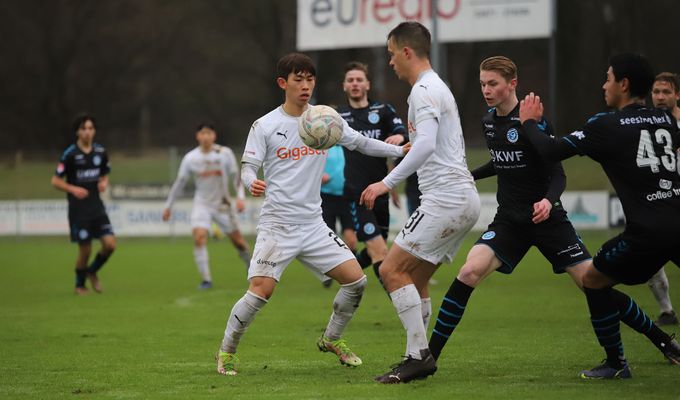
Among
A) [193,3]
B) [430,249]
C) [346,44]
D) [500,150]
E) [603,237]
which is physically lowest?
[603,237]

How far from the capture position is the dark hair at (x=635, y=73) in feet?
20.0

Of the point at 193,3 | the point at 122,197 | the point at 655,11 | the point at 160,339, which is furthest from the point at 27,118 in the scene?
the point at 160,339

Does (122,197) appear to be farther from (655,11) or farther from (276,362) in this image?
(655,11)

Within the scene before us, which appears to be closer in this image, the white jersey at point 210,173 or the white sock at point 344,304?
the white sock at point 344,304

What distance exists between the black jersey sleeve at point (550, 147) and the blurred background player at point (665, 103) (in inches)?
111

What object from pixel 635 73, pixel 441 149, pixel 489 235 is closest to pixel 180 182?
pixel 489 235

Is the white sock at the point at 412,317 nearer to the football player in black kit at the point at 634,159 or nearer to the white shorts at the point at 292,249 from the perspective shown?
the white shorts at the point at 292,249

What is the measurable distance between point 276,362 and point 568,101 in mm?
29157

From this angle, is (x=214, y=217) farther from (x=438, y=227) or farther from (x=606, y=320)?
(x=606, y=320)

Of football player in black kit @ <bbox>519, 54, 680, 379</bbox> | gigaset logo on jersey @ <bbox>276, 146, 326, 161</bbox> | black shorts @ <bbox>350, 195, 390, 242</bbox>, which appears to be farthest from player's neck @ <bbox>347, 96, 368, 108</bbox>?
football player in black kit @ <bbox>519, 54, 680, 379</bbox>

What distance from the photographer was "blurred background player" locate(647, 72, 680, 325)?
8812 millimetres

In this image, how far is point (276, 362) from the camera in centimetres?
774

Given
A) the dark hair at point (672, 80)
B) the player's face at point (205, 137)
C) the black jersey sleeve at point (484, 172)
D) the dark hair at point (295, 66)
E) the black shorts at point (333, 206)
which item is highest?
the dark hair at point (295, 66)

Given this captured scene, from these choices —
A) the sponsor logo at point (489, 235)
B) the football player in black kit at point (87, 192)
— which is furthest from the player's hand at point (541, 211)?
the football player in black kit at point (87, 192)
